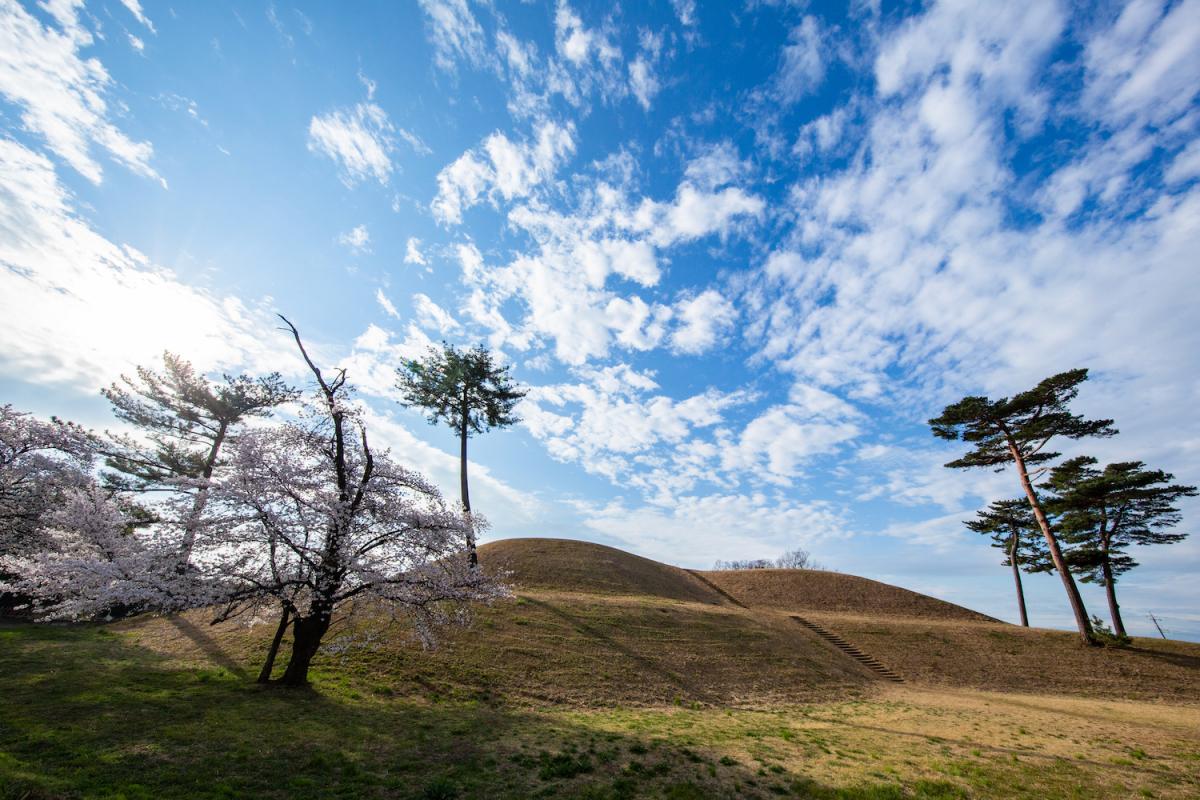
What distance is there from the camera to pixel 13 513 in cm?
2219

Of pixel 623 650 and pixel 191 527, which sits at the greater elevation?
pixel 191 527

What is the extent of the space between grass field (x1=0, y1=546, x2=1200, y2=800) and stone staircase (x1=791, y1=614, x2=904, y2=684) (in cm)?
124

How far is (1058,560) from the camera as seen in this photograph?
3234 centimetres

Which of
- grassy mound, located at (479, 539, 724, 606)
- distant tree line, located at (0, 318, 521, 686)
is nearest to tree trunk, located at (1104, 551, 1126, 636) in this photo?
grassy mound, located at (479, 539, 724, 606)

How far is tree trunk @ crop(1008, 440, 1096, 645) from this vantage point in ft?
101

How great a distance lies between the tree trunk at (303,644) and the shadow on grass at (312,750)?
83cm

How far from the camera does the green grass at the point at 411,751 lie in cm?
914

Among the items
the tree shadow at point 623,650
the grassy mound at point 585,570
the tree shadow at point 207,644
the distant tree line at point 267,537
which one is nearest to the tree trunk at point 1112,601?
the grassy mound at point 585,570

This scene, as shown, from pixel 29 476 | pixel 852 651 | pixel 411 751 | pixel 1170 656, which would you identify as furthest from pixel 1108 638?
pixel 29 476

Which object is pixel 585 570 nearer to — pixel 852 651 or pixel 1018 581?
pixel 852 651

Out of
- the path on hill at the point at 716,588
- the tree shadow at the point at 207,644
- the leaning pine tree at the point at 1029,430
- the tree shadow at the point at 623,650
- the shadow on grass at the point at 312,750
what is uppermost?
the leaning pine tree at the point at 1029,430

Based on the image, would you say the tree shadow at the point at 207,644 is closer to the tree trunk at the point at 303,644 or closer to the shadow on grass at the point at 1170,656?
the tree trunk at the point at 303,644

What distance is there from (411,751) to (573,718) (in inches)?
232

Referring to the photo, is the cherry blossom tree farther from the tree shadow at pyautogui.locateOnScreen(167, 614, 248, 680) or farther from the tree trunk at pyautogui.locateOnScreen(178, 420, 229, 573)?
the tree trunk at pyautogui.locateOnScreen(178, 420, 229, 573)
